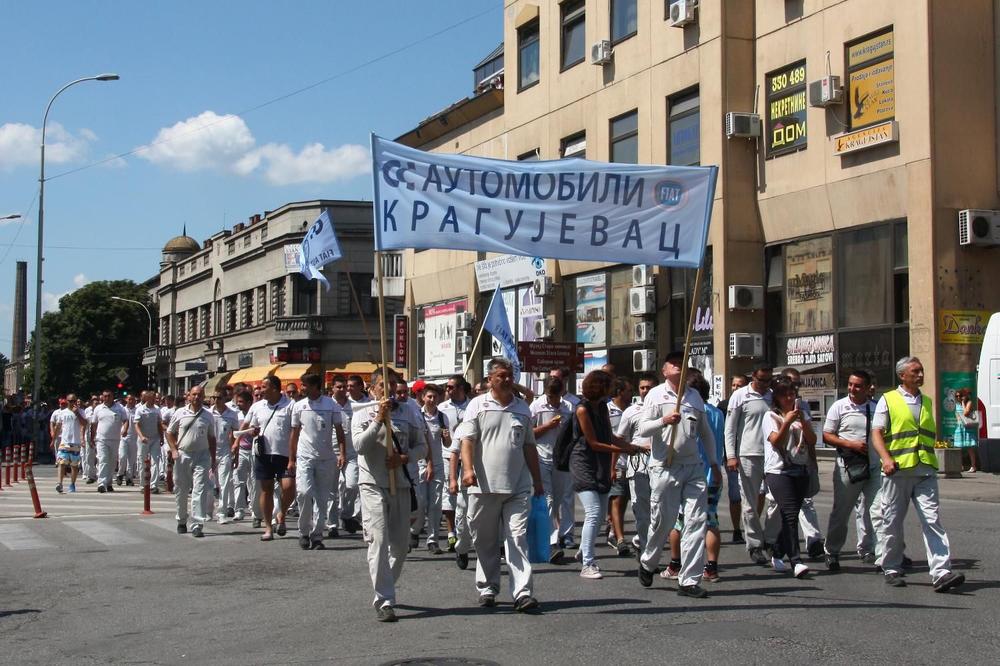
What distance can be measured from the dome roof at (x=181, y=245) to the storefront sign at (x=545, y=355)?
8047 cm

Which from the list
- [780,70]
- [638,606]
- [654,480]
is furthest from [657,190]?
[780,70]

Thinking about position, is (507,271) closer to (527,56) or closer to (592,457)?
(527,56)

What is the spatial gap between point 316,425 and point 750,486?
5001mm

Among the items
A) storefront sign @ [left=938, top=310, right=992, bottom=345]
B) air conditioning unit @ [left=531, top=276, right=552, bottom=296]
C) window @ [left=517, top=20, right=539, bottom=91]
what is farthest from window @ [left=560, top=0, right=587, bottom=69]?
storefront sign @ [left=938, top=310, right=992, bottom=345]

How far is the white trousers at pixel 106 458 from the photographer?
24344 millimetres

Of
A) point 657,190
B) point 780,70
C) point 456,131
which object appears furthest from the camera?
point 456,131

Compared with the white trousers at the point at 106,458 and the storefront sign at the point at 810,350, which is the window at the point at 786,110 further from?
the white trousers at the point at 106,458

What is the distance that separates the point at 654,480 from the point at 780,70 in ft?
63.5

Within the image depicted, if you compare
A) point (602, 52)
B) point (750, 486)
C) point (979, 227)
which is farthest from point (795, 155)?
point (750, 486)

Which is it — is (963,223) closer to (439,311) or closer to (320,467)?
(320,467)

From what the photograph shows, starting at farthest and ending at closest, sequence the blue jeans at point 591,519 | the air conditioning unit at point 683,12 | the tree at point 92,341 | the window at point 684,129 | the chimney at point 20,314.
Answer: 1. the chimney at point 20,314
2. the tree at point 92,341
3. the window at point 684,129
4. the air conditioning unit at point 683,12
5. the blue jeans at point 591,519

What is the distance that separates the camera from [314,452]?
13906 millimetres

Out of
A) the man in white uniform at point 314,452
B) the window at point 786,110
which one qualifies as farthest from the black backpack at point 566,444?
the window at point 786,110

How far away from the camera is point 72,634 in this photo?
28.7 ft
